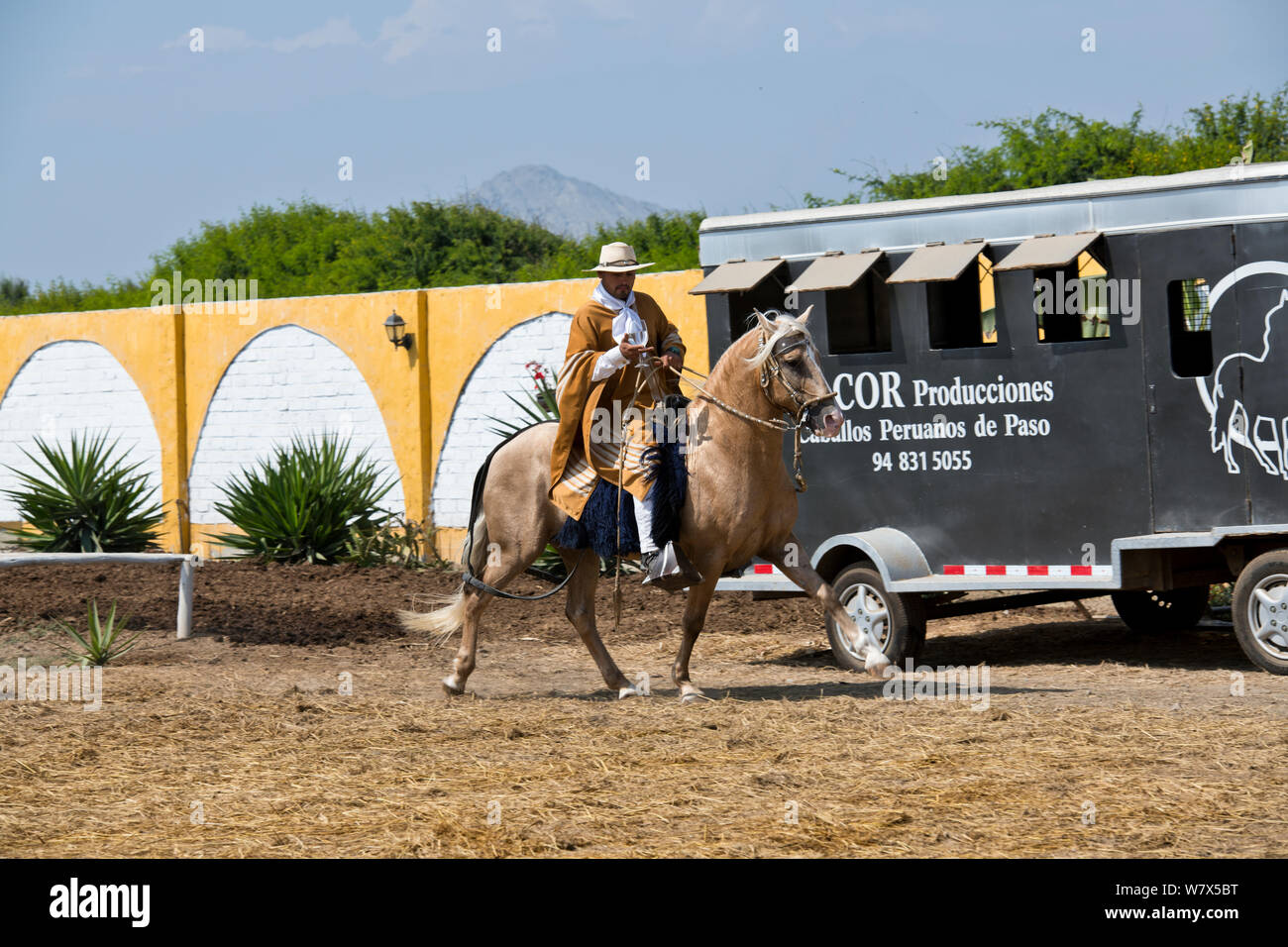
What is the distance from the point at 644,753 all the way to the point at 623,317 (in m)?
2.89

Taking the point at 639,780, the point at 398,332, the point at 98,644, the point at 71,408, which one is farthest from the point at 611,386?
the point at 71,408

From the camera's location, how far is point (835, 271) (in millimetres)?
10617

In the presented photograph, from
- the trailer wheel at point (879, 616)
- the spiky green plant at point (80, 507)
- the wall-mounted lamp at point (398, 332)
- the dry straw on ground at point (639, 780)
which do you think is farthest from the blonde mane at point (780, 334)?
the spiky green plant at point (80, 507)

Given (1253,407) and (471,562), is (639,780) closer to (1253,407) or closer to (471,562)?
(471,562)

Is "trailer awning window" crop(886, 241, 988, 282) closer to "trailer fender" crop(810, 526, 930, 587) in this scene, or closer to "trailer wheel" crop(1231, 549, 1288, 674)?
"trailer fender" crop(810, 526, 930, 587)

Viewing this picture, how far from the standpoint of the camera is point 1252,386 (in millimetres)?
9367

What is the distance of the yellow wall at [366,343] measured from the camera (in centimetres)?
1691

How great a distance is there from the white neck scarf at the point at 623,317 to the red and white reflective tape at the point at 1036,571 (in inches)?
113

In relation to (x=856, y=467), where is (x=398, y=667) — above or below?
below

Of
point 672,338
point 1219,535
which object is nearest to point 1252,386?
point 1219,535

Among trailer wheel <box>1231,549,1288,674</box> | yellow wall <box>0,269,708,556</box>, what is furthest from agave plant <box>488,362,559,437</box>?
trailer wheel <box>1231,549,1288,674</box>

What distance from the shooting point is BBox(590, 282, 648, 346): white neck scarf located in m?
9.16

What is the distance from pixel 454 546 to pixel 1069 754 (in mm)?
11139

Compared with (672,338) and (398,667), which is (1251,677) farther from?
Result: (398,667)
